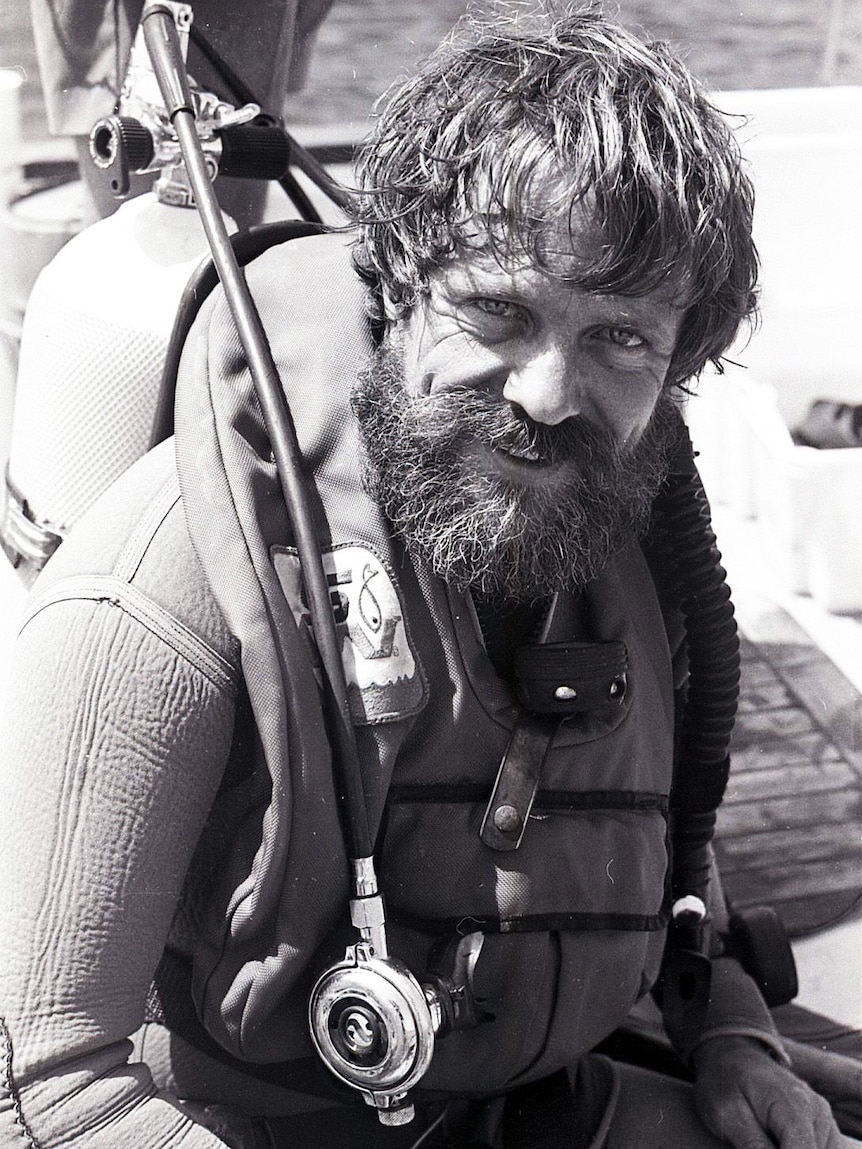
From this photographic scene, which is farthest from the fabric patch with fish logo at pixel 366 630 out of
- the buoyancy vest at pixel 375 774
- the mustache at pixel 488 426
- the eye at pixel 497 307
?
the eye at pixel 497 307

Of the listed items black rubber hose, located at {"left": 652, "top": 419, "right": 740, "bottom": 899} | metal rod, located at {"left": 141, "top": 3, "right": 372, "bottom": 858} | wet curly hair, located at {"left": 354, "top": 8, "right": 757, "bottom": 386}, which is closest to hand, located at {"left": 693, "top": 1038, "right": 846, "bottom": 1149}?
black rubber hose, located at {"left": 652, "top": 419, "right": 740, "bottom": 899}

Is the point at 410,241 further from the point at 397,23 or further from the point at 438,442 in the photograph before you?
the point at 397,23

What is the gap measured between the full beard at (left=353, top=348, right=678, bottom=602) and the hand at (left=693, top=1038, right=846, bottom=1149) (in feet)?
2.00

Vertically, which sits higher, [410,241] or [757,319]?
[410,241]

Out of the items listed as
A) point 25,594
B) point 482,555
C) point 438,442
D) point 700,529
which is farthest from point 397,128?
point 25,594

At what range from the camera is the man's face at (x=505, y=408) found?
1146 millimetres

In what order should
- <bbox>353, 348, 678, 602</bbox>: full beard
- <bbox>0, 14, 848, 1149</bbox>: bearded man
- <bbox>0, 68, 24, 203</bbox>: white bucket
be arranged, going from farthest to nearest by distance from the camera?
<bbox>0, 68, 24, 203</bbox>: white bucket, <bbox>353, 348, 678, 602</bbox>: full beard, <bbox>0, 14, 848, 1149</bbox>: bearded man

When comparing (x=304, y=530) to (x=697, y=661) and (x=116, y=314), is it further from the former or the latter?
(x=697, y=661)

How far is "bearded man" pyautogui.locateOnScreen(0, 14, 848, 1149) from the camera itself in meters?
1.07

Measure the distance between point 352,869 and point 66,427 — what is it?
0.58 meters

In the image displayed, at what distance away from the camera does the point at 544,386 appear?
3.74 feet

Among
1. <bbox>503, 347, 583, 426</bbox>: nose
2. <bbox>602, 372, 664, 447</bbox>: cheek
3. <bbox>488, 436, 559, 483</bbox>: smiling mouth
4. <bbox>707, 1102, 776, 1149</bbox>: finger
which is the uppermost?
<bbox>503, 347, 583, 426</bbox>: nose

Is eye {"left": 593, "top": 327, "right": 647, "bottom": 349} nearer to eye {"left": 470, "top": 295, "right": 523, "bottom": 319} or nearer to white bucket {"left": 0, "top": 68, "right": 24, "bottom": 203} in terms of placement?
eye {"left": 470, "top": 295, "right": 523, "bottom": 319}

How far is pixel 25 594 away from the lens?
4.84 feet
